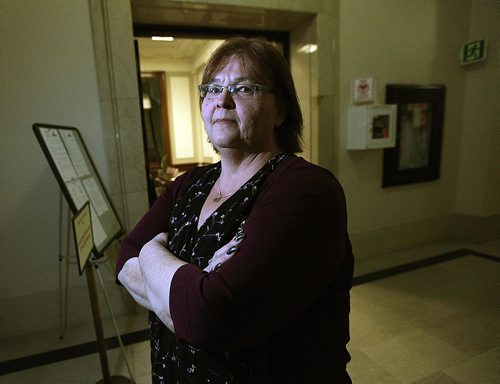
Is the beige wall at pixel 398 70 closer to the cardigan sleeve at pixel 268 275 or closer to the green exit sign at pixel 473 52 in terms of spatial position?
the green exit sign at pixel 473 52

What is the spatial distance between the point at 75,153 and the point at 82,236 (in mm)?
810

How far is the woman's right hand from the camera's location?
2.25 ft

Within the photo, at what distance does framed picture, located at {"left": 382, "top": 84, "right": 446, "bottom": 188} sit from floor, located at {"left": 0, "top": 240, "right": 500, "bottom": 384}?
1.04 m

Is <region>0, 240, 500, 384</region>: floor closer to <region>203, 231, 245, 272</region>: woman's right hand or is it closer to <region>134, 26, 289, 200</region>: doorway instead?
<region>203, 231, 245, 272</region>: woman's right hand

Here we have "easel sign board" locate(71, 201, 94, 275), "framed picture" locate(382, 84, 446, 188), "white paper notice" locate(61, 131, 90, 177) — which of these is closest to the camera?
"easel sign board" locate(71, 201, 94, 275)

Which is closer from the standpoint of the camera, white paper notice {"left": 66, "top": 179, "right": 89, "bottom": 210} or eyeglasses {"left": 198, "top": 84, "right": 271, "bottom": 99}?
eyeglasses {"left": 198, "top": 84, "right": 271, "bottom": 99}

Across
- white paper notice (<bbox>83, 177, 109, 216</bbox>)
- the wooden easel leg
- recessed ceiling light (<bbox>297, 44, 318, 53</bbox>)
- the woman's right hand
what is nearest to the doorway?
recessed ceiling light (<bbox>297, 44, 318, 53</bbox>)

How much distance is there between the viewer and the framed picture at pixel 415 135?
10.7 feet

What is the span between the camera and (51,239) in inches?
89.2

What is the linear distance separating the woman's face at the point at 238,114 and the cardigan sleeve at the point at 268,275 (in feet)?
0.73

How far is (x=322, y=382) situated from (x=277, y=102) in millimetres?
717

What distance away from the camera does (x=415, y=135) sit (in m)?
3.42

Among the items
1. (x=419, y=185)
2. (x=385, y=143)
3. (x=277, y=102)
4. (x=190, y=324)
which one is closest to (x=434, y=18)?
(x=385, y=143)

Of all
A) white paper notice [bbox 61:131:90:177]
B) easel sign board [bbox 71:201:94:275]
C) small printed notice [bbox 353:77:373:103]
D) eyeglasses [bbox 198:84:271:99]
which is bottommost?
easel sign board [bbox 71:201:94:275]
